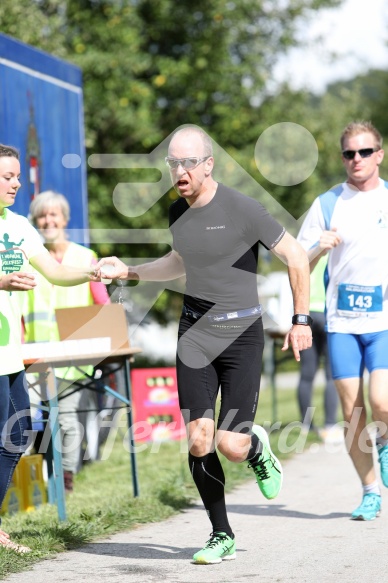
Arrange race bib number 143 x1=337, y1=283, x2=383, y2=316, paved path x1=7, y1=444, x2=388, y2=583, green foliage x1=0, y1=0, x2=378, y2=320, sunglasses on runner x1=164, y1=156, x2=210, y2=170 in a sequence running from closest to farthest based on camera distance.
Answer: paved path x1=7, y1=444, x2=388, y2=583
sunglasses on runner x1=164, y1=156, x2=210, y2=170
race bib number 143 x1=337, y1=283, x2=383, y2=316
green foliage x1=0, y1=0, x2=378, y2=320

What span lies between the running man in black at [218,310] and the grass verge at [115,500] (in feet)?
3.19

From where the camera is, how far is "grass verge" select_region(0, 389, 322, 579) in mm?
5969

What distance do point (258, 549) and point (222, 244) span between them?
165 cm

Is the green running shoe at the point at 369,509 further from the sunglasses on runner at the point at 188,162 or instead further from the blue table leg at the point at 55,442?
the sunglasses on runner at the point at 188,162

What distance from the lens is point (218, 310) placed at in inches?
216

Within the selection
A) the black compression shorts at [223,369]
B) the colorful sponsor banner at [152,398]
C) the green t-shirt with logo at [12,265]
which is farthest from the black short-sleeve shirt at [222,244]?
the colorful sponsor banner at [152,398]

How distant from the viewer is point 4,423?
5.55 metres

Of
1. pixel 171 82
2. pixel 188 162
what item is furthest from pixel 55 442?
pixel 171 82

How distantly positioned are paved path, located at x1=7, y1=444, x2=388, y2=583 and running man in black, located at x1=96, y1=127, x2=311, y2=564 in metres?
0.28

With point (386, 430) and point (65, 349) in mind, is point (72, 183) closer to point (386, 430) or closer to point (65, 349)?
point (65, 349)

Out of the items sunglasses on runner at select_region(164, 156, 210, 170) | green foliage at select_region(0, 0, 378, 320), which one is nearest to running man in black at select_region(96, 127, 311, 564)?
sunglasses on runner at select_region(164, 156, 210, 170)

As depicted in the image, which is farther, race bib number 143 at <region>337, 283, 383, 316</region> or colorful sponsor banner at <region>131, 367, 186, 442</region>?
colorful sponsor banner at <region>131, 367, 186, 442</region>

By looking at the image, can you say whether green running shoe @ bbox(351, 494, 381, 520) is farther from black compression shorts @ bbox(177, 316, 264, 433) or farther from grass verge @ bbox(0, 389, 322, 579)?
black compression shorts @ bbox(177, 316, 264, 433)

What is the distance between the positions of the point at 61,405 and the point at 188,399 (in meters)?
3.35
